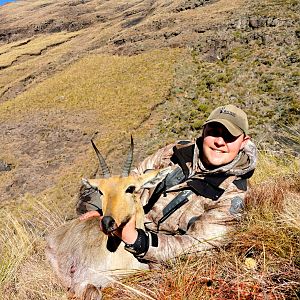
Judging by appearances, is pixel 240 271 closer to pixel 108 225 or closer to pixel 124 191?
pixel 108 225

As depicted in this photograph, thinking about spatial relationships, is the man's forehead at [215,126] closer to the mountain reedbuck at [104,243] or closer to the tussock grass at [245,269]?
the mountain reedbuck at [104,243]

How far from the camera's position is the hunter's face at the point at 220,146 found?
13.5ft

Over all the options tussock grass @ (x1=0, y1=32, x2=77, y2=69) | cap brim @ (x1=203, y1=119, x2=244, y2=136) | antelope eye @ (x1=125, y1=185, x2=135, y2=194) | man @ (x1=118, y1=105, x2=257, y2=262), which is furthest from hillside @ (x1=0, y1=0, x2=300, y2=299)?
tussock grass @ (x1=0, y1=32, x2=77, y2=69)

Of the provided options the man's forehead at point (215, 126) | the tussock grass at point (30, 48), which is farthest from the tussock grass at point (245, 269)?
the tussock grass at point (30, 48)

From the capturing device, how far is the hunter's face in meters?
4.13

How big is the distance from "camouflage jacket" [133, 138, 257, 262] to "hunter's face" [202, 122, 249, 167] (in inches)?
3.4

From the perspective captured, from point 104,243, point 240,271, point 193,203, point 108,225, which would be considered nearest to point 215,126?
point 193,203

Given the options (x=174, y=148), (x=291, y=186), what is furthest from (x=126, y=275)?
(x=291, y=186)

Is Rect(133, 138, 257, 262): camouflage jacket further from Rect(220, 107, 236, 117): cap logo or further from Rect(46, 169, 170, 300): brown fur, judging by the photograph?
Rect(220, 107, 236, 117): cap logo

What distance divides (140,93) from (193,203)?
33049 mm

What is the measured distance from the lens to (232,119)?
4.08 m

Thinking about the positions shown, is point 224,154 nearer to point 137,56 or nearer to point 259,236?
point 259,236

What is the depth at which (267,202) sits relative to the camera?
4.20m

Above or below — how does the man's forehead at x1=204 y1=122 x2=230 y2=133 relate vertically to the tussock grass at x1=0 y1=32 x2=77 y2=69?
above
